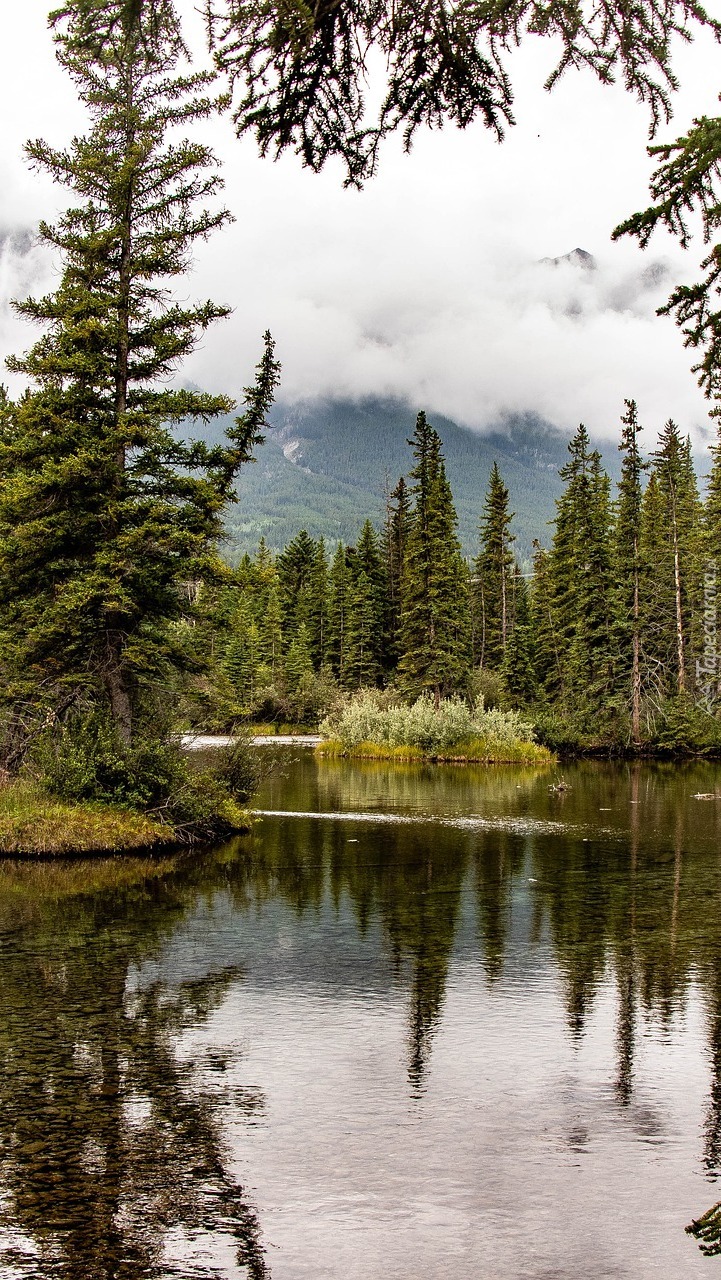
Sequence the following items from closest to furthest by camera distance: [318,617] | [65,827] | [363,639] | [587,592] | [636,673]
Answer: [65,827] → [636,673] → [587,592] → [363,639] → [318,617]

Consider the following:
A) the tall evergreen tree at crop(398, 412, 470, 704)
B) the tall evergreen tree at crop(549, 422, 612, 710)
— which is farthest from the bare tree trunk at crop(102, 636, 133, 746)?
the tall evergreen tree at crop(549, 422, 612, 710)

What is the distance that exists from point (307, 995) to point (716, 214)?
9.70 metres

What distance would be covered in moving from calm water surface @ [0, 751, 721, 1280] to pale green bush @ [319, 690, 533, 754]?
3814cm

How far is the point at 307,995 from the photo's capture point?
505 inches

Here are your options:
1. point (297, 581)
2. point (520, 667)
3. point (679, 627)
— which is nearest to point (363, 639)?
point (520, 667)

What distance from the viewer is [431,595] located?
69625 millimetres

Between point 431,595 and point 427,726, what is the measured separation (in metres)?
12.2

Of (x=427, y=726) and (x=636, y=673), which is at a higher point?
(x=636, y=673)

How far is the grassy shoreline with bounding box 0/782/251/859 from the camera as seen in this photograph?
23.4 meters

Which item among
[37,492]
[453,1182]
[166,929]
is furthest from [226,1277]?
[37,492]

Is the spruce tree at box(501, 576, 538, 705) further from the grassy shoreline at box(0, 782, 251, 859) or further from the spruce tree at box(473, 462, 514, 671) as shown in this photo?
the grassy shoreline at box(0, 782, 251, 859)

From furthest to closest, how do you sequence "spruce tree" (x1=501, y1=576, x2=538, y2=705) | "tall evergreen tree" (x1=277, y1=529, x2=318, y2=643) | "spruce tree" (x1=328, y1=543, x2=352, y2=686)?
"tall evergreen tree" (x1=277, y1=529, x2=318, y2=643)
"spruce tree" (x1=328, y1=543, x2=352, y2=686)
"spruce tree" (x1=501, y1=576, x2=538, y2=705)

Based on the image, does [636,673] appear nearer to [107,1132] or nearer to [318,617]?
[318,617]

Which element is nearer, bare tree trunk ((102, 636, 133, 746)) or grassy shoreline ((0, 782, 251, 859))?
grassy shoreline ((0, 782, 251, 859))
